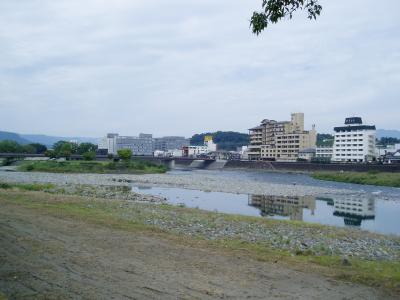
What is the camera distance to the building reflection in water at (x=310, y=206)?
26.2 m

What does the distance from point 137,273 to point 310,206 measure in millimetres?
26050

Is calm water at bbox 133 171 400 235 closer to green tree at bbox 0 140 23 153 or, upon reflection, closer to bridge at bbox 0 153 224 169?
bridge at bbox 0 153 224 169

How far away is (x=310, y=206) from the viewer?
31.6 m

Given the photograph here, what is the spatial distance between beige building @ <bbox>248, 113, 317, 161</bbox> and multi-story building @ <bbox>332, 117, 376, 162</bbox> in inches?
563

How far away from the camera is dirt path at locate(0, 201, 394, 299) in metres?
6.61

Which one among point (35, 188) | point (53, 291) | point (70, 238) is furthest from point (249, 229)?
point (35, 188)

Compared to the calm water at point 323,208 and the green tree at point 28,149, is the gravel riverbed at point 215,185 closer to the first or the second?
the calm water at point 323,208

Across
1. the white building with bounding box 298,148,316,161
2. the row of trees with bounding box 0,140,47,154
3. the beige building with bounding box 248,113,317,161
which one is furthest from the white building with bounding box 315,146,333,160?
the row of trees with bounding box 0,140,47,154

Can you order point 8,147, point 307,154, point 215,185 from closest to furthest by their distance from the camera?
point 215,185
point 8,147
point 307,154

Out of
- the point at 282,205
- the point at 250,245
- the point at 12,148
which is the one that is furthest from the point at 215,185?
the point at 12,148

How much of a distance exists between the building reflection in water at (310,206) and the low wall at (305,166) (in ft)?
128

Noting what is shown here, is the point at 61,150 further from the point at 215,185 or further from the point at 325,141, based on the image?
the point at 325,141

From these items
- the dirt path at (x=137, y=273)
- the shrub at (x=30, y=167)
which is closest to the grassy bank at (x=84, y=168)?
the shrub at (x=30, y=167)

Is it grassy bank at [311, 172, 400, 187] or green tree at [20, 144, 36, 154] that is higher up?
green tree at [20, 144, 36, 154]
